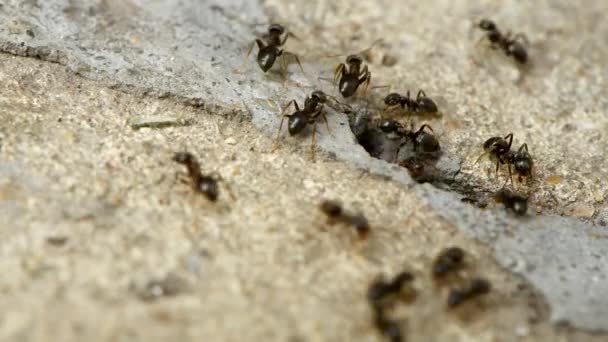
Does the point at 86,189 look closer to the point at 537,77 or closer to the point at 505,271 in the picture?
the point at 505,271

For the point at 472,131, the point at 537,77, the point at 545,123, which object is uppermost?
the point at 537,77

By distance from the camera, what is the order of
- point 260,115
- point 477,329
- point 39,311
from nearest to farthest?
point 39,311
point 477,329
point 260,115


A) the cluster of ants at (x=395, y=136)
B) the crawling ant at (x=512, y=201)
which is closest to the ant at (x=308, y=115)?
the cluster of ants at (x=395, y=136)

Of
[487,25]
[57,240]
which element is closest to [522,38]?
[487,25]

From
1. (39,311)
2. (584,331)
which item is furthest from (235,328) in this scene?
(584,331)

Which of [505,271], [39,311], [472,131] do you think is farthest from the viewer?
[472,131]

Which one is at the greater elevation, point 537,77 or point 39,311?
point 537,77

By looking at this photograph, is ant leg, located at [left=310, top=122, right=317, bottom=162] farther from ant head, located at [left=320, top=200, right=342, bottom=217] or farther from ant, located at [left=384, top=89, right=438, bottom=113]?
ant, located at [left=384, top=89, right=438, bottom=113]

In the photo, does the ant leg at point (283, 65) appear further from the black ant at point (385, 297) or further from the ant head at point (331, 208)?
the black ant at point (385, 297)
